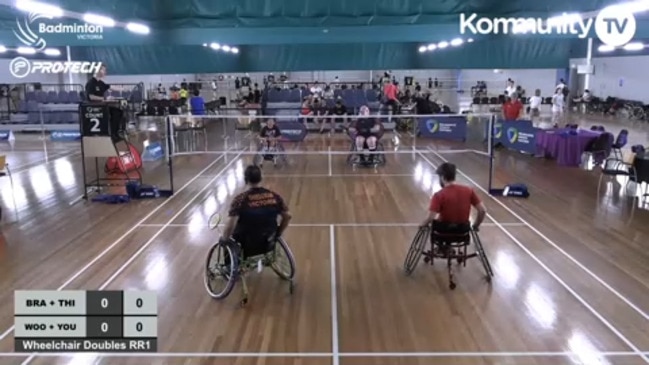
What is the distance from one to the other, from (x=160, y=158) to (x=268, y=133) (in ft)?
11.0

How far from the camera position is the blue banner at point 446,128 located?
1812 centimetres

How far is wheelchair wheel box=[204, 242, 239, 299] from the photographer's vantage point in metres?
5.39

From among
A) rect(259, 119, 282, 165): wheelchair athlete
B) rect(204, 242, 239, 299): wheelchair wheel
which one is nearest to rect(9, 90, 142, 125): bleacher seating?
rect(259, 119, 282, 165): wheelchair athlete

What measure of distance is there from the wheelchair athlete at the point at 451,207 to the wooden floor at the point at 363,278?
65cm

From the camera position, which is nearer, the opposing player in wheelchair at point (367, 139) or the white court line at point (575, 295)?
the white court line at point (575, 295)

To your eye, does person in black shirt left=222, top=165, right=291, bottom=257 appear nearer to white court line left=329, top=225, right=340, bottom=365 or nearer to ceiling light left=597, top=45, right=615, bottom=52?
white court line left=329, top=225, right=340, bottom=365

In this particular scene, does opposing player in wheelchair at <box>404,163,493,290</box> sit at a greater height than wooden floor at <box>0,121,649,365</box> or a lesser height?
greater

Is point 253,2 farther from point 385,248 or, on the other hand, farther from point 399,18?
point 385,248

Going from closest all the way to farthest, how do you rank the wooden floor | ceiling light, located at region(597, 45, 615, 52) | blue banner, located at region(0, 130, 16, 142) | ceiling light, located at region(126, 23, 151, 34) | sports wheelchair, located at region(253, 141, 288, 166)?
1. the wooden floor
2. sports wheelchair, located at region(253, 141, 288, 166)
3. ceiling light, located at region(126, 23, 151, 34)
4. blue banner, located at region(0, 130, 16, 142)
5. ceiling light, located at region(597, 45, 615, 52)

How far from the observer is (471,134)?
1952cm

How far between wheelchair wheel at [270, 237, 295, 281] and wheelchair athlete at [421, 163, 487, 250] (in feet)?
4.66

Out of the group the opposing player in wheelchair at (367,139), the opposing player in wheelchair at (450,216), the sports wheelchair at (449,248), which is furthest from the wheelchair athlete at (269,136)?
the opposing player in wheelchair at (450,216)

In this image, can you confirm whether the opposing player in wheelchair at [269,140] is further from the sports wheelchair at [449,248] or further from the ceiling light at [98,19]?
the sports wheelchair at [449,248]

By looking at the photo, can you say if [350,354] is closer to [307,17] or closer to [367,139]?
[367,139]
